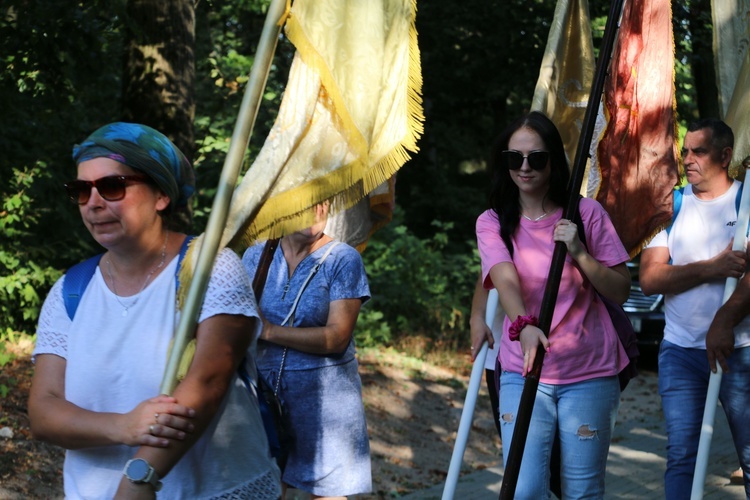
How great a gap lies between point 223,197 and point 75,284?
0.48 metres

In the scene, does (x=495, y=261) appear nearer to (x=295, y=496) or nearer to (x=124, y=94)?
(x=295, y=496)

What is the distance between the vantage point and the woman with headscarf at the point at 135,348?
272 cm

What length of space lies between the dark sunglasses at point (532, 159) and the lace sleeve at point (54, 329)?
200 cm

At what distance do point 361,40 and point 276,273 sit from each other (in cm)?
146

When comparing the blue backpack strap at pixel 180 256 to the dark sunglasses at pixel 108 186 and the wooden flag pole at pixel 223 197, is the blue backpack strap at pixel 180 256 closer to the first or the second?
the wooden flag pole at pixel 223 197

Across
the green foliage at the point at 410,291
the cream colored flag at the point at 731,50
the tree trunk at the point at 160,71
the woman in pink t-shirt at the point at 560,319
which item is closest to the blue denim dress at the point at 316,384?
the woman in pink t-shirt at the point at 560,319

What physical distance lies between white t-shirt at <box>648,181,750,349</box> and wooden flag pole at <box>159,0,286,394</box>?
2.76 m

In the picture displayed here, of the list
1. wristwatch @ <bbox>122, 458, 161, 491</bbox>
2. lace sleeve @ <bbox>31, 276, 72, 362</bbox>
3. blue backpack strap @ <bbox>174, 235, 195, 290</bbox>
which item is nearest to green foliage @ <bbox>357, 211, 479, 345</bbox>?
blue backpack strap @ <bbox>174, 235, 195, 290</bbox>

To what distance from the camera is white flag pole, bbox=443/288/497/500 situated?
14.7 ft

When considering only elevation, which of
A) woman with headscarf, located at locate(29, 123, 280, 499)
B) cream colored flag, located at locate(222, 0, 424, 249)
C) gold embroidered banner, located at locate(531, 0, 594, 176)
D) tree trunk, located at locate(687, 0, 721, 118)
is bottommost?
woman with headscarf, located at locate(29, 123, 280, 499)

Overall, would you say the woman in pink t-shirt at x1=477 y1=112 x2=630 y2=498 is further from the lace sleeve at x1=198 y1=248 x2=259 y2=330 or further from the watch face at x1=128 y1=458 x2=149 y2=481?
the watch face at x1=128 y1=458 x2=149 y2=481

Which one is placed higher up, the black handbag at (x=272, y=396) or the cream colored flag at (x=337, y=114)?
the cream colored flag at (x=337, y=114)

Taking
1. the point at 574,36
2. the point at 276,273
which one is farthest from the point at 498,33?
the point at 276,273

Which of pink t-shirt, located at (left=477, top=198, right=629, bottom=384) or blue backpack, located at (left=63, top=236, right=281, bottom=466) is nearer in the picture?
blue backpack, located at (left=63, top=236, right=281, bottom=466)
